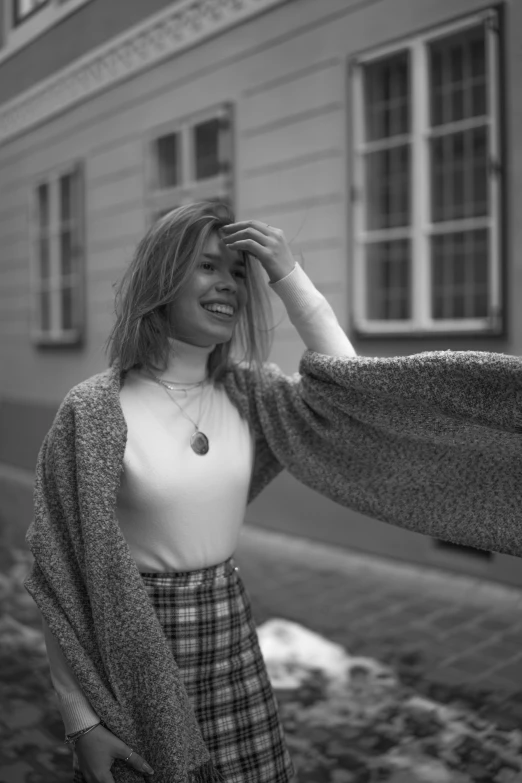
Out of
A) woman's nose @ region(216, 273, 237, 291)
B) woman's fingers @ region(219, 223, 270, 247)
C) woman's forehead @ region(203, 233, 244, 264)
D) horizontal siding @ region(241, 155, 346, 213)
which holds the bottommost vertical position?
woman's nose @ region(216, 273, 237, 291)

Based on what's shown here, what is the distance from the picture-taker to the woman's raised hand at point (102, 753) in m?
1.64

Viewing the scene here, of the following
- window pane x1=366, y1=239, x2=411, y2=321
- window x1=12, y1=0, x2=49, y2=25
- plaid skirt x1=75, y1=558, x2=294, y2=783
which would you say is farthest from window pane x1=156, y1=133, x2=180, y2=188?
plaid skirt x1=75, y1=558, x2=294, y2=783

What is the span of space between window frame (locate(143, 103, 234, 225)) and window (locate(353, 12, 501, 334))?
1.23 metres

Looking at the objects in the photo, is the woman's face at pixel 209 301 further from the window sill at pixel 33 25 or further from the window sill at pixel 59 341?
the window sill at pixel 33 25

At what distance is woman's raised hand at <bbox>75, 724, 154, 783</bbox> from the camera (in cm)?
164

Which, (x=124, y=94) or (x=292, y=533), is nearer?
(x=292, y=533)

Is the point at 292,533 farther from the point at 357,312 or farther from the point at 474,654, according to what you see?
the point at 474,654

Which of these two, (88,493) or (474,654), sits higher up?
(88,493)

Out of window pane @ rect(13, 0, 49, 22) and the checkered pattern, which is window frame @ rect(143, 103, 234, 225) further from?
the checkered pattern

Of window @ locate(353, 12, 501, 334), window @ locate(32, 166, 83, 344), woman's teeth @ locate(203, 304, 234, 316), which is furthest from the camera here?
window @ locate(32, 166, 83, 344)

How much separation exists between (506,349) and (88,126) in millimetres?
5699

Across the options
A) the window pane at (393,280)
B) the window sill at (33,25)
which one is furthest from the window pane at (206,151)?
the window sill at (33,25)

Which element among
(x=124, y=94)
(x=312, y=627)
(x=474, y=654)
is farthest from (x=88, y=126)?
(x=474, y=654)

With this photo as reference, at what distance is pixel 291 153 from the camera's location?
6.12 metres
